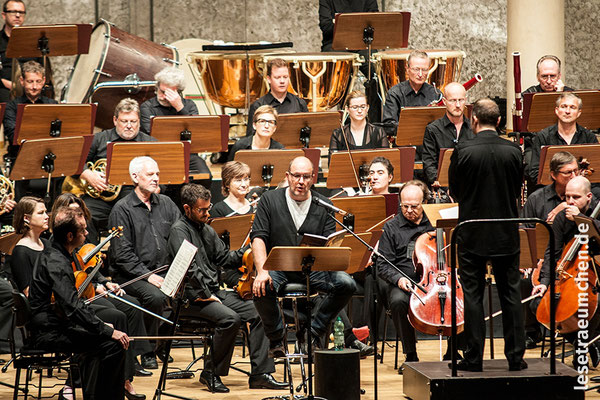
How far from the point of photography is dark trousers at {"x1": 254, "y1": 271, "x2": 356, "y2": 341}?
5.19 metres

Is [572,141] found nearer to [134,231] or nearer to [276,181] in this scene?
[276,181]

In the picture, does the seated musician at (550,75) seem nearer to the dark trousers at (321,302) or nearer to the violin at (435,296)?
the violin at (435,296)

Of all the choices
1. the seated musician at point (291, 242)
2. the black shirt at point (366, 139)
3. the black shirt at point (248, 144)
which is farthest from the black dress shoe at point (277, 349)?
the black shirt at point (366, 139)

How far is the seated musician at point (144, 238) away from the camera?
5762 mm

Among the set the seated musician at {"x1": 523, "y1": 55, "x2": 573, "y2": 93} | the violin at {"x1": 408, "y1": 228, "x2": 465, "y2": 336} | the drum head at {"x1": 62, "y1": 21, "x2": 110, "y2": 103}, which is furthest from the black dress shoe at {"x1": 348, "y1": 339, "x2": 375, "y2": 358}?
the drum head at {"x1": 62, "y1": 21, "x2": 110, "y2": 103}

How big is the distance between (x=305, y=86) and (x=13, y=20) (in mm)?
2388

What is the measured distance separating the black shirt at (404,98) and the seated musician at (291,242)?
2.46 metres

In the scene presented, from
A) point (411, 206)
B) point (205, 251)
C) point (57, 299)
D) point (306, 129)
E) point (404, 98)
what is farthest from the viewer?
point (404, 98)

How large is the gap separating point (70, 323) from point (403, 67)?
15.0 ft

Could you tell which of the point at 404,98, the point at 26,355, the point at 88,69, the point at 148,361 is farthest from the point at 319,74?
the point at 26,355

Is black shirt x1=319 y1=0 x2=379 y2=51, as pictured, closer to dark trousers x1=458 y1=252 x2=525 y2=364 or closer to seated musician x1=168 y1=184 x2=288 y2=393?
seated musician x1=168 y1=184 x2=288 y2=393

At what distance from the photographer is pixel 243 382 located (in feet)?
18.6

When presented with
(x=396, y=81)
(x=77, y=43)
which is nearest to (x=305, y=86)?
(x=396, y=81)

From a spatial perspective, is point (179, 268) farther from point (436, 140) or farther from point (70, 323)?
point (436, 140)
